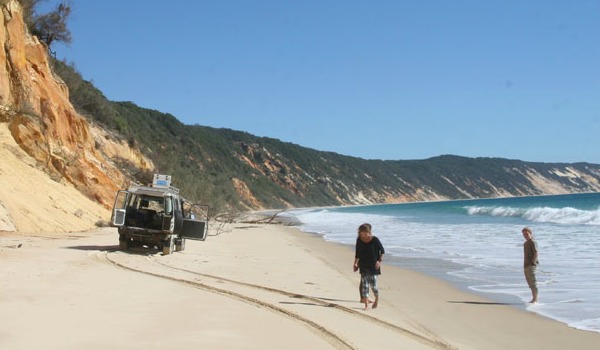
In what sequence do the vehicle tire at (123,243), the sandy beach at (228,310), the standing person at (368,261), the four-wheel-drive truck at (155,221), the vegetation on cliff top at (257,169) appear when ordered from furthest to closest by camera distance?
the vegetation on cliff top at (257,169), the vehicle tire at (123,243), the four-wheel-drive truck at (155,221), the standing person at (368,261), the sandy beach at (228,310)

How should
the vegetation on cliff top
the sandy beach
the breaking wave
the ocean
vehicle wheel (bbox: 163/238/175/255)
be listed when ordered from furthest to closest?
the vegetation on cliff top → the breaking wave → vehicle wheel (bbox: 163/238/175/255) → the ocean → the sandy beach

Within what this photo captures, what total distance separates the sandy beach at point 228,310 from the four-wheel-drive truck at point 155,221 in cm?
133

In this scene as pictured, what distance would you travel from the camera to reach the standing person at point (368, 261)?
9438mm

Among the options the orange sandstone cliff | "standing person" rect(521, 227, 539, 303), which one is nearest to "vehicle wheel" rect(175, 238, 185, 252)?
the orange sandstone cliff

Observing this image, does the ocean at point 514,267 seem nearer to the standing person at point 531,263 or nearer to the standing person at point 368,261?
the standing person at point 531,263

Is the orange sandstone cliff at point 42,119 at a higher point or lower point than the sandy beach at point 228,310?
higher

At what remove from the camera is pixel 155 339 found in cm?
642

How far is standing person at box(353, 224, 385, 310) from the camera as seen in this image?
9.44 meters

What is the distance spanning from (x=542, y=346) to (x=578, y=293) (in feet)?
13.6

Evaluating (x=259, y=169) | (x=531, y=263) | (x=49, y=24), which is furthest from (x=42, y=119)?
(x=259, y=169)

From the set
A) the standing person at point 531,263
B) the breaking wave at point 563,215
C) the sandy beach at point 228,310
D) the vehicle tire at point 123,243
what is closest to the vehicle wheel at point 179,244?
the vehicle tire at point 123,243

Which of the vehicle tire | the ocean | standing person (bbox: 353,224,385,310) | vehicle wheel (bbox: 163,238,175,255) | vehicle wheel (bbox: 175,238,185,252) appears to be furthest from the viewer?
vehicle wheel (bbox: 175,238,185,252)

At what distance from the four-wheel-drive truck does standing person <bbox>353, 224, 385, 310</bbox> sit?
288 inches

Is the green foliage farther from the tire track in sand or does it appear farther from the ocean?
the tire track in sand
